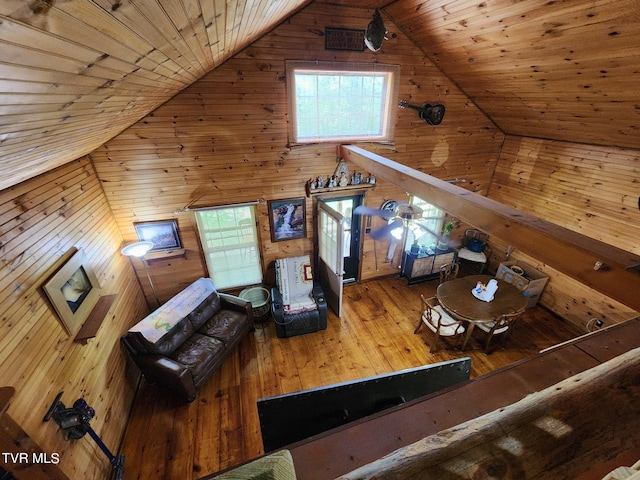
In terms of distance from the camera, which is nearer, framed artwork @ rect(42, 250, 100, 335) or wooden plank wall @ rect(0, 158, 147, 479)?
wooden plank wall @ rect(0, 158, 147, 479)

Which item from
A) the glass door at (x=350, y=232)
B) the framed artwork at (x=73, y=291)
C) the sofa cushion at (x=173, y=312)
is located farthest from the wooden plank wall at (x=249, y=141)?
the framed artwork at (x=73, y=291)

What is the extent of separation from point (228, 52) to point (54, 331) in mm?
2852

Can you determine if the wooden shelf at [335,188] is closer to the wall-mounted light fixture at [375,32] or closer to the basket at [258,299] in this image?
the basket at [258,299]

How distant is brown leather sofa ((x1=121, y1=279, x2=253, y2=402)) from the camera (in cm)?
304

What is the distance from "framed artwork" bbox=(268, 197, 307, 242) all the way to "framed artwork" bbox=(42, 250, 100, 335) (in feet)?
7.26

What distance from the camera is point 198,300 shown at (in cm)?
370

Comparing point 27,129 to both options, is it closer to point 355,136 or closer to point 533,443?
point 533,443

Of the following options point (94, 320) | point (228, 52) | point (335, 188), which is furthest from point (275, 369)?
point (228, 52)

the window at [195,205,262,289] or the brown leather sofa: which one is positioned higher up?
the window at [195,205,262,289]

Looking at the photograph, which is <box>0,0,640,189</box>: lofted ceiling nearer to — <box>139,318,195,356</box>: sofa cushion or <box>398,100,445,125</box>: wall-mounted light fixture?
<box>398,100,445,125</box>: wall-mounted light fixture

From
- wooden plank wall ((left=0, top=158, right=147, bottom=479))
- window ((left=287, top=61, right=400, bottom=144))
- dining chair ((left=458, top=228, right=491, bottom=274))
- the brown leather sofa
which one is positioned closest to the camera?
wooden plank wall ((left=0, top=158, right=147, bottom=479))

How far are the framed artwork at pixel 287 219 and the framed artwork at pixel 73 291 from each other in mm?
2214

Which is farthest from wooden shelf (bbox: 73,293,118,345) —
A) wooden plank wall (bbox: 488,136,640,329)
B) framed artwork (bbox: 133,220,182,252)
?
wooden plank wall (bbox: 488,136,640,329)

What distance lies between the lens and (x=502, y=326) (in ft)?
11.6
